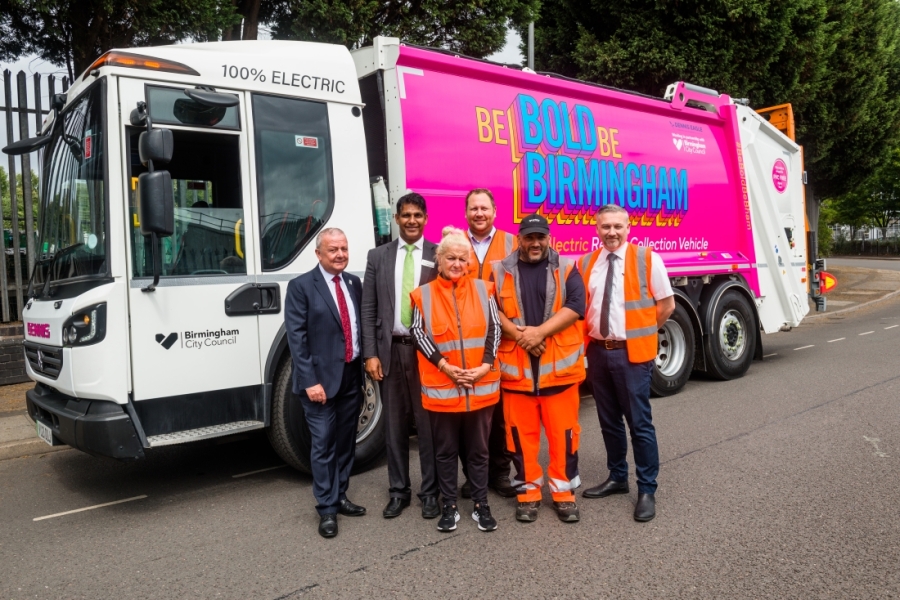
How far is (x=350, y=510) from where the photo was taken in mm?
4305

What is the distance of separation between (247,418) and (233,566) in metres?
1.14

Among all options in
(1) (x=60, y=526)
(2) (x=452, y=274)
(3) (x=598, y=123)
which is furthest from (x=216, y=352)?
(3) (x=598, y=123)

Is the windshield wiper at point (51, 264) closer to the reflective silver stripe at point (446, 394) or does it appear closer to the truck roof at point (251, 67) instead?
the truck roof at point (251, 67)

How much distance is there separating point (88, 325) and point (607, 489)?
3.10 m

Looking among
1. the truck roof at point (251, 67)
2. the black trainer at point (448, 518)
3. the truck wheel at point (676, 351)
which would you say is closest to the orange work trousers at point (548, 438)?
the black trainer at point (448, 518)

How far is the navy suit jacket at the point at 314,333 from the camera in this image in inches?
161

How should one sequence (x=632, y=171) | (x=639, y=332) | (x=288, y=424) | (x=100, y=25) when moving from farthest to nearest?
(x=100, y=25) < (x=632, y=171) < (x=288, y=424) < (x=639, y=332)

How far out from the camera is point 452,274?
3922 mm

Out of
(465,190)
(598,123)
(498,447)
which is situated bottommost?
(498,447)

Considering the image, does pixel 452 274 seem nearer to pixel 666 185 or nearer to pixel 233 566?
pixel 233 566

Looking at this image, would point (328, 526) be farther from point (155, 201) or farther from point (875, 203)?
point (875, 203)

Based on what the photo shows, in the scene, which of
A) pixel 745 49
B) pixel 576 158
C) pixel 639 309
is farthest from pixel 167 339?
pixel 745 49

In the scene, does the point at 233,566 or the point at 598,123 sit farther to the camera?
the point at 598,123

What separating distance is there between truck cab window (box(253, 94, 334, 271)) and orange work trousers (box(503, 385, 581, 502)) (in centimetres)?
170
